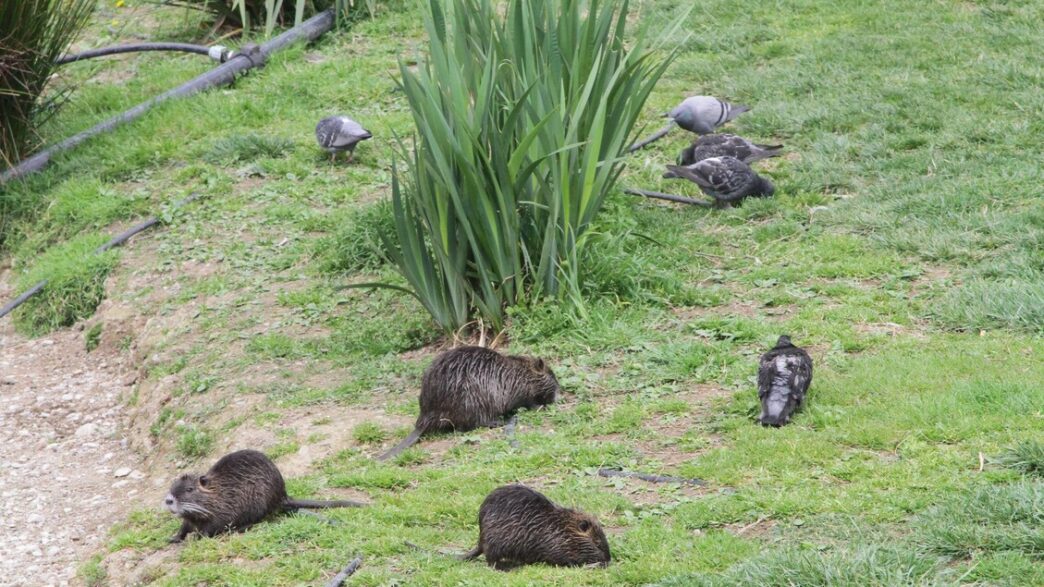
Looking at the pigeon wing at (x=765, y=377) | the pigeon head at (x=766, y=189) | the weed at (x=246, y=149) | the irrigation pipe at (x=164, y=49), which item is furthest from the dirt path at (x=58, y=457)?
the pigeon head at (x=766, y=189)

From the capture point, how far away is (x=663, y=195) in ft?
27.9

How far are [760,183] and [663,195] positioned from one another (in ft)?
2.06

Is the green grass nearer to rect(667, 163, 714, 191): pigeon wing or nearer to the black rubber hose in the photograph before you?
the black rubber hose

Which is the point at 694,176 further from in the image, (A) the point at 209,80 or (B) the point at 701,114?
(A) the point at 209,80

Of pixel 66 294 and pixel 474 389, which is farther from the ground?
pixel 474 389

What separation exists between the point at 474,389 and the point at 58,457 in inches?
103

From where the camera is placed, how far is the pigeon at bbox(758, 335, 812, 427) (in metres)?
5.44

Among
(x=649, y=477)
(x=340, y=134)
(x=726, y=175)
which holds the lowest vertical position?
(x=340, y=134)

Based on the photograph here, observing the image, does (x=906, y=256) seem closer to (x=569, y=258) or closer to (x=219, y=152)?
(x=569, y=258)

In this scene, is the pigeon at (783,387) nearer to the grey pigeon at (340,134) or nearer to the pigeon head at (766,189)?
the pigeon head at (766,189)

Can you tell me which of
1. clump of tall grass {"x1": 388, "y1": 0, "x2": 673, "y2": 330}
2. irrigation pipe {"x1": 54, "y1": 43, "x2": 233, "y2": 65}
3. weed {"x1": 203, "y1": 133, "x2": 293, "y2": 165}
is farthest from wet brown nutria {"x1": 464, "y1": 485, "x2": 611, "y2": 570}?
irrigation pipe {"x1": 54, "y1": 43, "x2": 233, "y2": 65}

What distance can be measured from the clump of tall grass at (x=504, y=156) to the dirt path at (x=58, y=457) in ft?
6.33

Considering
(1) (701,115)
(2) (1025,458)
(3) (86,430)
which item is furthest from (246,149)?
(2) (1025,458)

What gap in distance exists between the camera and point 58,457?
7.04 metres
